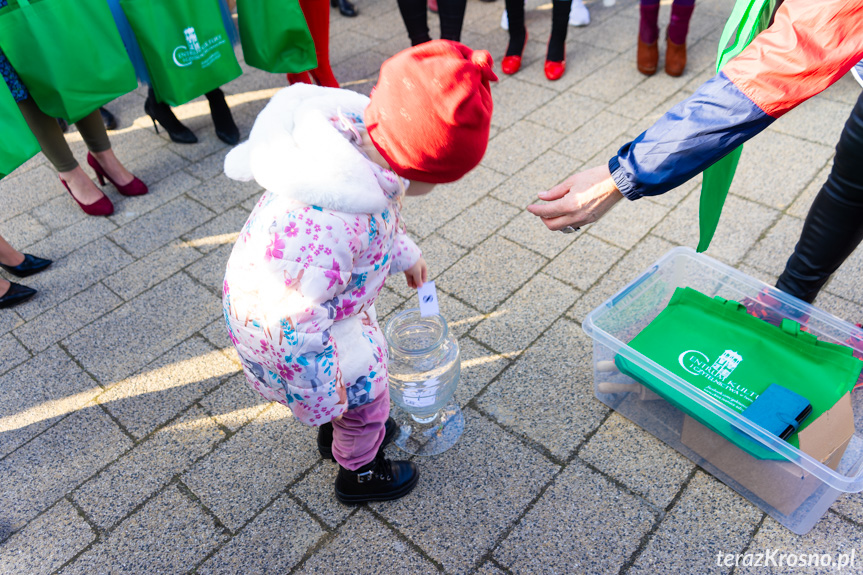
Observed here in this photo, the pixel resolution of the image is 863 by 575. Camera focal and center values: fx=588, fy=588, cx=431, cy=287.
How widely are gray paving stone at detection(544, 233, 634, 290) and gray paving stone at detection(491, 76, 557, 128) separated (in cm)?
124

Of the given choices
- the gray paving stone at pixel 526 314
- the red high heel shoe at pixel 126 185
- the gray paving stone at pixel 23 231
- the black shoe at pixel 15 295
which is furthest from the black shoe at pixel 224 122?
the gray paving stone at pixel 526 314

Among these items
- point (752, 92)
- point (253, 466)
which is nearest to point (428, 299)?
point (253, 466)

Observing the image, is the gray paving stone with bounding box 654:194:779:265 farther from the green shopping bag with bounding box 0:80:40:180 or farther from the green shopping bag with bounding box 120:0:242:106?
the green shopping bag with bounding box 0:80:40:180

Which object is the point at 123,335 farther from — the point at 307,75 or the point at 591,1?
the point at 591,1

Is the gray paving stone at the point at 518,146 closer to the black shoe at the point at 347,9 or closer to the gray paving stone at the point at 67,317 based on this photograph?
the gray paving stone at the point at 67,317

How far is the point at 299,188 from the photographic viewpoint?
1.29m

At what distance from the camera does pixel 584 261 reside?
2.72 metres

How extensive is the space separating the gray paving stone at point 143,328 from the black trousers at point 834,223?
94.5 inches

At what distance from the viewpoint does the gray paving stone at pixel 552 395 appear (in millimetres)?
2078

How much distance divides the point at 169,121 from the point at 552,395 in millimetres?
3037

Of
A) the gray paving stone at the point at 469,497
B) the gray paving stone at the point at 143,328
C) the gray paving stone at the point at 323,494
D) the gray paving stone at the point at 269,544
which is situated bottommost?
the gray paving stone at the point at 469,497

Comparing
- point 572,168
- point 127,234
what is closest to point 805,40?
point 572,168

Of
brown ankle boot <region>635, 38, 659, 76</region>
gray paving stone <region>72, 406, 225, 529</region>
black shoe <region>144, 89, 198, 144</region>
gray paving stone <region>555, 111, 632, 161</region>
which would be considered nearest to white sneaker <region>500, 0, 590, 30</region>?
brown ankle boot <region>635, 38, 659, 76</region>

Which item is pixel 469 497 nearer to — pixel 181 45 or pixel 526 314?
pixel 526 314
